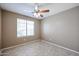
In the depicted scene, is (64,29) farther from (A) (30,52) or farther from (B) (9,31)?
(B) (9,31)

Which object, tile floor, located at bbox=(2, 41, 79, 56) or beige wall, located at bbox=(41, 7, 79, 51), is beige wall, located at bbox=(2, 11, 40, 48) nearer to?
tile floor, located at bbox=(2, 41, 79, 56)

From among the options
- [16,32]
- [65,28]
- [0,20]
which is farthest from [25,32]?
[65,28]

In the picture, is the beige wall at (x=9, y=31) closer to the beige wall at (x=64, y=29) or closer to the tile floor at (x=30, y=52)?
the tile floor at (x=30, y=52)

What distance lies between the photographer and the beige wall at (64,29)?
297cm

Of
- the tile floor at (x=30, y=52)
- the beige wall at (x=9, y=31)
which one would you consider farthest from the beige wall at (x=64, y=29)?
the beige wall at (x=9, y=31)

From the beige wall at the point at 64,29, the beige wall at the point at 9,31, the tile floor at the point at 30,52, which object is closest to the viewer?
the tile floor at the point at 30,52

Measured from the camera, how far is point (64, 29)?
11.4ft

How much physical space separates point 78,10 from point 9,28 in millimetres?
2647

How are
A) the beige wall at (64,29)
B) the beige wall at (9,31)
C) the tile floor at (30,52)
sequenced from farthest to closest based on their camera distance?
the beige wall at (64,29)
the beige wall at (9,31)
the tile floor at (30,52)

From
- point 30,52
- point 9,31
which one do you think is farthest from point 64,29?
point 9,31

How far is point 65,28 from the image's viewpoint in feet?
11.2

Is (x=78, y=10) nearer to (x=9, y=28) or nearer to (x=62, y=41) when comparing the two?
(x=62, y=41)

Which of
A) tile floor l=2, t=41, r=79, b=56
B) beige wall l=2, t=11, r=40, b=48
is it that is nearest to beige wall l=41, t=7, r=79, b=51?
tile floor l=2, t=41, r=79, b=56

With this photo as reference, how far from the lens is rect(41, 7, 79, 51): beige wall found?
297 cm
